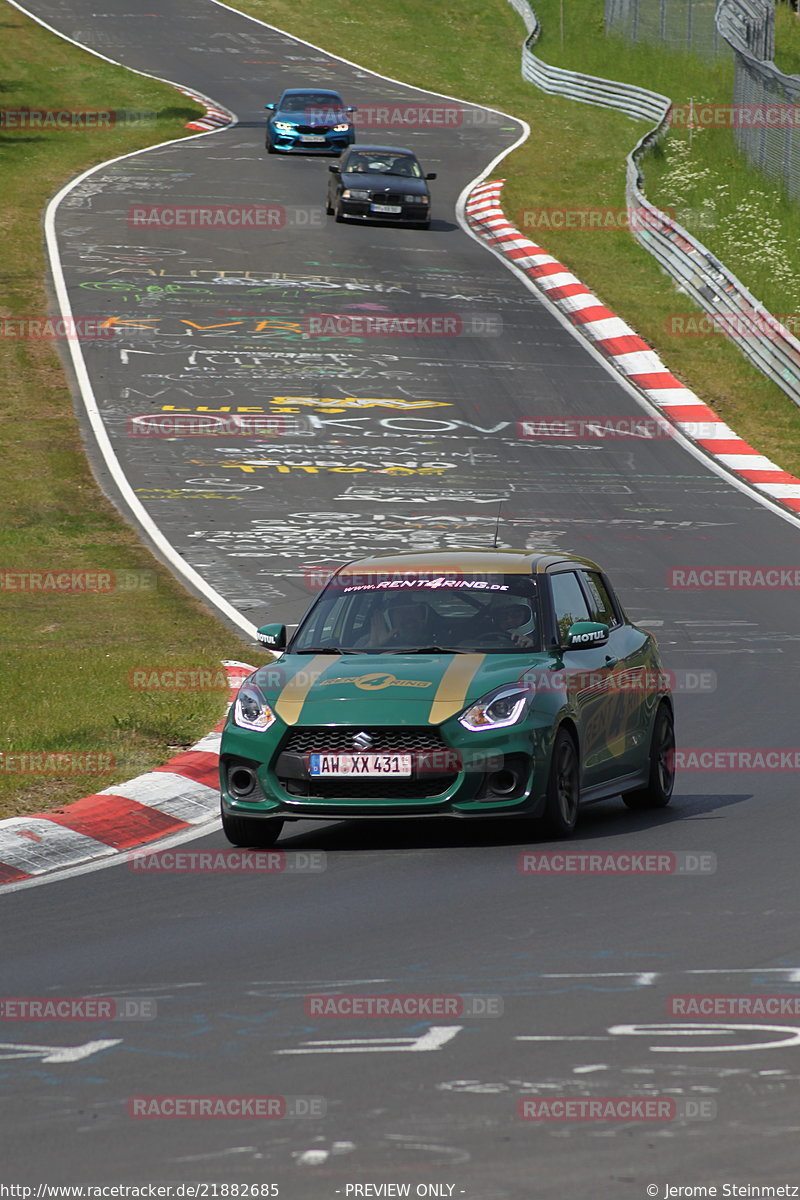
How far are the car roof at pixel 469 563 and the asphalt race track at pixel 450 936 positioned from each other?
1.56 metres

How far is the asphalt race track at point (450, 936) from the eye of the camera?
556cm

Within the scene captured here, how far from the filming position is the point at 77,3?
71.9m

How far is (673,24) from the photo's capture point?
58.7m

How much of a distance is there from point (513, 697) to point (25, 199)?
111ft

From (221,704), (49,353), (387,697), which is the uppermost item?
(387,697)

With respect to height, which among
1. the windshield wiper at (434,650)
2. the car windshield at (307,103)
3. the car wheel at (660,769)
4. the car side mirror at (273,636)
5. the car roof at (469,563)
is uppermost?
the car roof at (469,563)

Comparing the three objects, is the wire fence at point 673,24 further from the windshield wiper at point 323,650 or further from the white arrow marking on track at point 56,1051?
the white arrow marking on track at point 56,1051

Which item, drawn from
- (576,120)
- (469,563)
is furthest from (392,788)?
(576,120)

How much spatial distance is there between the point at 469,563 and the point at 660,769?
176 centimetres

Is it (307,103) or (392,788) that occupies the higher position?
(392,788)

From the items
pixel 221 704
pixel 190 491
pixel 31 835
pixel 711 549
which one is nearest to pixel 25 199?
pixel 190 491

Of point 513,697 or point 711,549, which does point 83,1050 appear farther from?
point 711,549

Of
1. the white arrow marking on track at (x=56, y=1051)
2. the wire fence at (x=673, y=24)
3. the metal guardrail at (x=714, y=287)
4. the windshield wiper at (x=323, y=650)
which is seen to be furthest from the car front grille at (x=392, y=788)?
the wire fence at (x=673, y=24)

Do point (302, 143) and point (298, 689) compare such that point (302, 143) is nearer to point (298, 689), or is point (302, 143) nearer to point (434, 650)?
point (434, 650)
